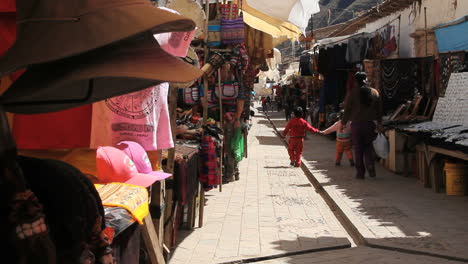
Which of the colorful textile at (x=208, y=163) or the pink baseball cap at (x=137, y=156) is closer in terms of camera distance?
the pink baseball cap at (x=137, y=156)

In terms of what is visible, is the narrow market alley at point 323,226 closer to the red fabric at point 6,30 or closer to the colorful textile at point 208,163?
the colorful textile at point 208,163

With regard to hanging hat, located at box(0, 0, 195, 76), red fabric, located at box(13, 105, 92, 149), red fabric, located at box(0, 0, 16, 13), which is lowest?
red fabric, located at box(13, 105, 92, 149)

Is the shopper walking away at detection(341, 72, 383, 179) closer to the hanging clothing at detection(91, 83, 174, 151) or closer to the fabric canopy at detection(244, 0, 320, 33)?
the fabric canopy at detection(244, 0, 320, 33)

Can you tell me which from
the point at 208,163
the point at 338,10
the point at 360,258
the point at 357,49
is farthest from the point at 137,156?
the point at 338,10

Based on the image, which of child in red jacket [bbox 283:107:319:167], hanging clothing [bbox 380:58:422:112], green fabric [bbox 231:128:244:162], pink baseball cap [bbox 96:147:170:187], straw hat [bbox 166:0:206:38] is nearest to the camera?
pink baseball cap [bbox 96:147:170:187]

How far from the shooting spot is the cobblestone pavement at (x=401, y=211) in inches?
246

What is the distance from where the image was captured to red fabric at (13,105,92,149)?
3.93 metres

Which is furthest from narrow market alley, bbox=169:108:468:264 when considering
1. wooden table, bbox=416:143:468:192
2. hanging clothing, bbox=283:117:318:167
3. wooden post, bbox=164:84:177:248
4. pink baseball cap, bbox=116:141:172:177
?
pink baseball cap, bbox=116:141:172:177

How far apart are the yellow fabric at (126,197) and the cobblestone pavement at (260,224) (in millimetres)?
2644

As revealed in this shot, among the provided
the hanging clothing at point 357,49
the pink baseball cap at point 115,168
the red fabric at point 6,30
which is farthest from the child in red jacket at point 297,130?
the red fabric at point 6,30

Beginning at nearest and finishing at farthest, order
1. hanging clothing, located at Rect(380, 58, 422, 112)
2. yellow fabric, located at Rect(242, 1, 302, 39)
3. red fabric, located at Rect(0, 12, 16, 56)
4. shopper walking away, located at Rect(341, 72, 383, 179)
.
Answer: red fabric, located at Rect(0, 12, 16, 56), shopper walking away, located at Rect(341, 72, 383, 179), yellow fabric, located at Rect(242, 1, 302, 39), hanging clothing, located at Rect(380, 58, 422, 112)

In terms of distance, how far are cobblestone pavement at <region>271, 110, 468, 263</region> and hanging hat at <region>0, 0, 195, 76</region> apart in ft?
15.4

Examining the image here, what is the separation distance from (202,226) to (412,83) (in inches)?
302

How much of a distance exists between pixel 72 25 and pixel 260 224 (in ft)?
19.4
